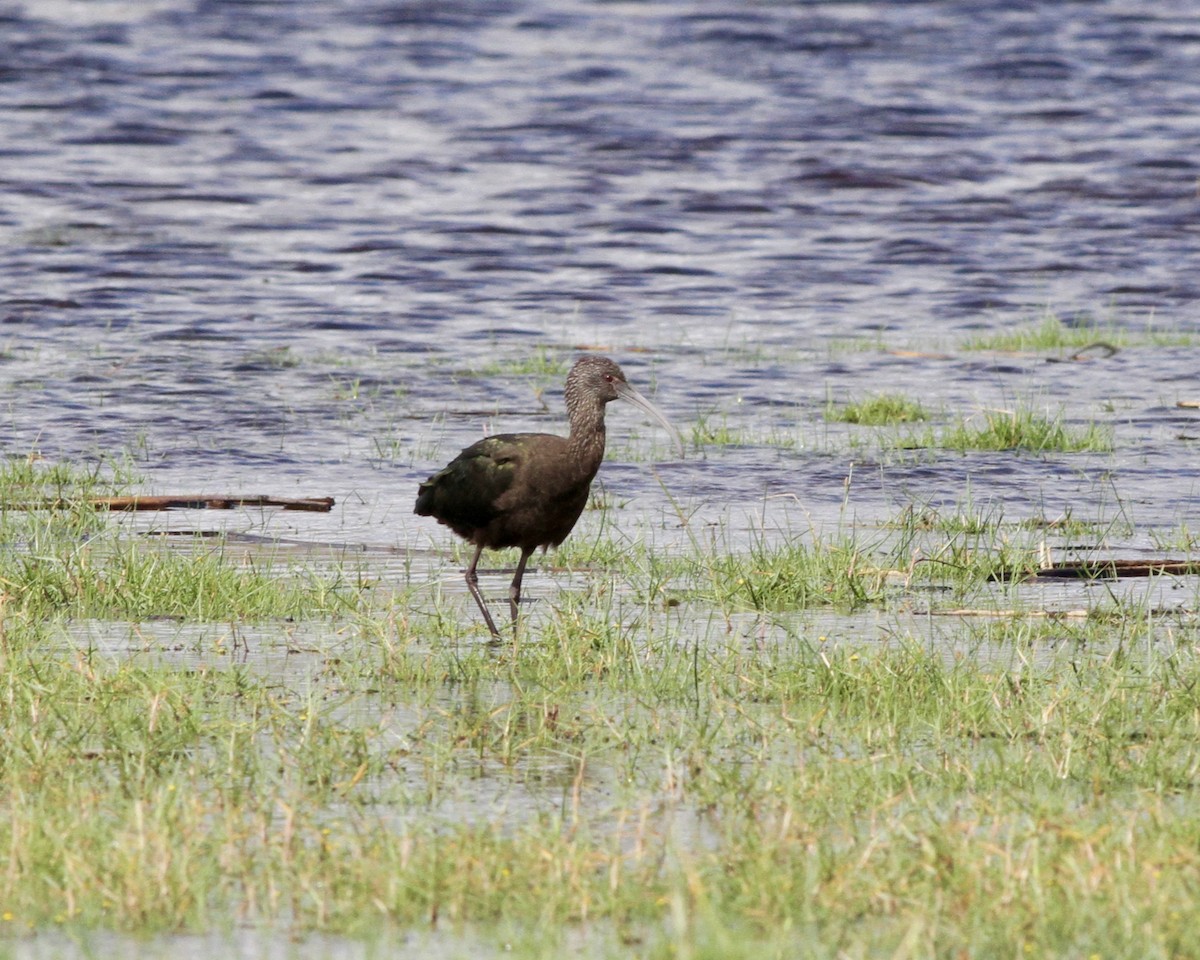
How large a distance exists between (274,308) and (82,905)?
12926 mm

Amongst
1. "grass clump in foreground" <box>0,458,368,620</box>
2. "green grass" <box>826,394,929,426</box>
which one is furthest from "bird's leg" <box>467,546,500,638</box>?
"green grass" <box>826,394,929,426</box>

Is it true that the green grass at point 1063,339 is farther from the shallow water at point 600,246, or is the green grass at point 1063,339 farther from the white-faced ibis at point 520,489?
the white-faced ibis at point 520,489

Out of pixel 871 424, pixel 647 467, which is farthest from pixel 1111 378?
pixel 647 467

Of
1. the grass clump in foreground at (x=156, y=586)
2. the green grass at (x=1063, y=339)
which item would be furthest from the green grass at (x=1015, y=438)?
the grass clump in foreground at (x=156, y=586)

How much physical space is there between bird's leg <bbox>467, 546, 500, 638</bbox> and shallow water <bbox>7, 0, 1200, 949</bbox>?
250 millimetres

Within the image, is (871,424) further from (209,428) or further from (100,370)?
(100,370)

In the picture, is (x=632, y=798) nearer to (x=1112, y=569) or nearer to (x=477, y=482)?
A: (x=477, y=482)

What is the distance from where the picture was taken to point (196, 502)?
10.0m

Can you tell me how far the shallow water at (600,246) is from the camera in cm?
1121

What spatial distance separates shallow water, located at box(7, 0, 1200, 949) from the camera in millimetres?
11211

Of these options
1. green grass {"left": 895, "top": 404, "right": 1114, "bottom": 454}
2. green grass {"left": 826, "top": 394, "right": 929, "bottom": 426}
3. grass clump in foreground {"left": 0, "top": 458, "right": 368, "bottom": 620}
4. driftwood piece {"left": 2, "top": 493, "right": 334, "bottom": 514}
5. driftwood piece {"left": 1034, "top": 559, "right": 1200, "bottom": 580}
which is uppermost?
grass clump in foreground {"left": 0, "top": 458, "right": 368, "bottom": 620}

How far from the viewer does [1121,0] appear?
104 feet

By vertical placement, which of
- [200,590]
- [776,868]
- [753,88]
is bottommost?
[753,88]

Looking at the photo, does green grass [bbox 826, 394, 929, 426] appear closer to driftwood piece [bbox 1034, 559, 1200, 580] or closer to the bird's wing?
driftwood piece [bbox 1034, 559, 1200, 580]
